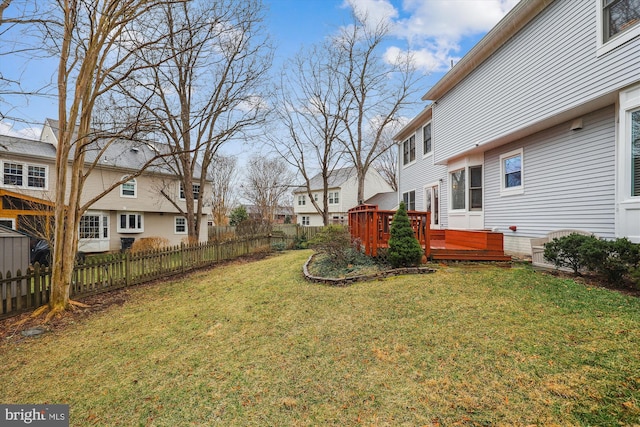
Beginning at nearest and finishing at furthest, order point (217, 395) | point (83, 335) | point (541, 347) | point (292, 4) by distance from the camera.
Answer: point (217, 395)
point (541, 347)
point (83, 335)
point (292, 4)

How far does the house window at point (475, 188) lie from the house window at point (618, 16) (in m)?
5.03

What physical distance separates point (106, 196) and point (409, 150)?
57.3ft

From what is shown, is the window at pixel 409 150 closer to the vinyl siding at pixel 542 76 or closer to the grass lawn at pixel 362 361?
the vinyl siding at pixel 542 76

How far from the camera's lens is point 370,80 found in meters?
17.7

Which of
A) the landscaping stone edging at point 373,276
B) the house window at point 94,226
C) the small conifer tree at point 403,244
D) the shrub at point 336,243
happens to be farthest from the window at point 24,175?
the small conifer tree at point 403,244

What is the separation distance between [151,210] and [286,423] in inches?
782

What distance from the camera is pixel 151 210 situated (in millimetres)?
19156

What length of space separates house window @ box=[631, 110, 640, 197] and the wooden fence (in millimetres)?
11468

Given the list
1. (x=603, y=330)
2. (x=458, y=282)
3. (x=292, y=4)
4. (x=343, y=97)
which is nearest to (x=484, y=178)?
(x=458, y=282)

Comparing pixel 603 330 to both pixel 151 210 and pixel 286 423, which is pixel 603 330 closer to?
pixel 286 423

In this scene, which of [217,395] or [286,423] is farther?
[217,395]

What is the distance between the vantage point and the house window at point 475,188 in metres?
10.2

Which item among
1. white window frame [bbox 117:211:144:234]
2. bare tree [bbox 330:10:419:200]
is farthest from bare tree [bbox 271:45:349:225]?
white window frame [bbox 117:211:144:234]

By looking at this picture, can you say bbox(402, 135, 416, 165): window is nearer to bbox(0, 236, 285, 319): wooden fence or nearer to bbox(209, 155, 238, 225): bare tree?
bbox(0, 236, 285, 319): wooden fence
